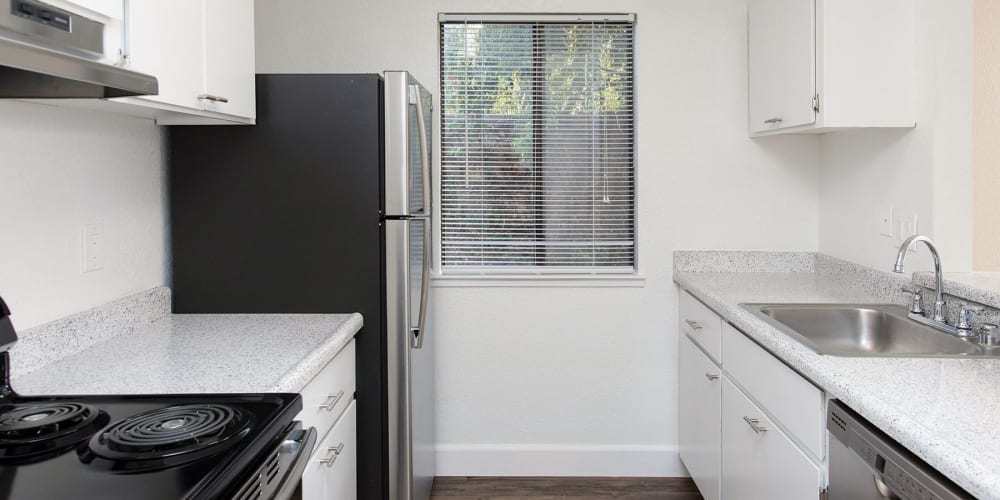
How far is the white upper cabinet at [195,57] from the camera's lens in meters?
1.61

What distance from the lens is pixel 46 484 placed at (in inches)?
43.9

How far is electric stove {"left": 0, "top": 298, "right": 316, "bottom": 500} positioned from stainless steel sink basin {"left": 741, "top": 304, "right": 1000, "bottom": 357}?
139 centimetres

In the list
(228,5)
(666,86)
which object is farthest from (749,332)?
(228,5)

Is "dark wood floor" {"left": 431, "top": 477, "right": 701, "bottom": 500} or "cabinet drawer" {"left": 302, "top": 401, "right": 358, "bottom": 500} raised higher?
"cabinet drawer" {"left": 302, "top": 401, "right": 358, "bottom": 500}

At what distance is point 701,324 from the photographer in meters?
2.85

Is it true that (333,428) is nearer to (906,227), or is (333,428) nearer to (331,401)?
(331,401)

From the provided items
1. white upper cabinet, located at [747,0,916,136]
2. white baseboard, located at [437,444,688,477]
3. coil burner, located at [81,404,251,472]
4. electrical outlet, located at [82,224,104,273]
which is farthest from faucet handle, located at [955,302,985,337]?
electrical outlet, located at [82,224,104,273]

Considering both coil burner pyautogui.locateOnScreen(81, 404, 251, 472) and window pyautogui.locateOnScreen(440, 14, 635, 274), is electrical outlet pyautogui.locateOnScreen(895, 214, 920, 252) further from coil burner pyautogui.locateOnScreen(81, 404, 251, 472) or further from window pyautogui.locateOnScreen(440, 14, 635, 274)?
coil burner pyautogui.locateOnScreen(81, 404, 251, 472)

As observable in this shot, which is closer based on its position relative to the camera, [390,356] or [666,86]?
[390,356]

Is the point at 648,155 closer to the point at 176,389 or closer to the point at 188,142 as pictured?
the point at 188,142

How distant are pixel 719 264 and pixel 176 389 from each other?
92.4 inches

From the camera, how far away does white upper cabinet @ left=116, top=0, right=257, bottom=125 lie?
1.61 meters

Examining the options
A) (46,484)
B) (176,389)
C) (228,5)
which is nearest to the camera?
(46,484)

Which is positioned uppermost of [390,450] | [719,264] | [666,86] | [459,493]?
[666,86]
